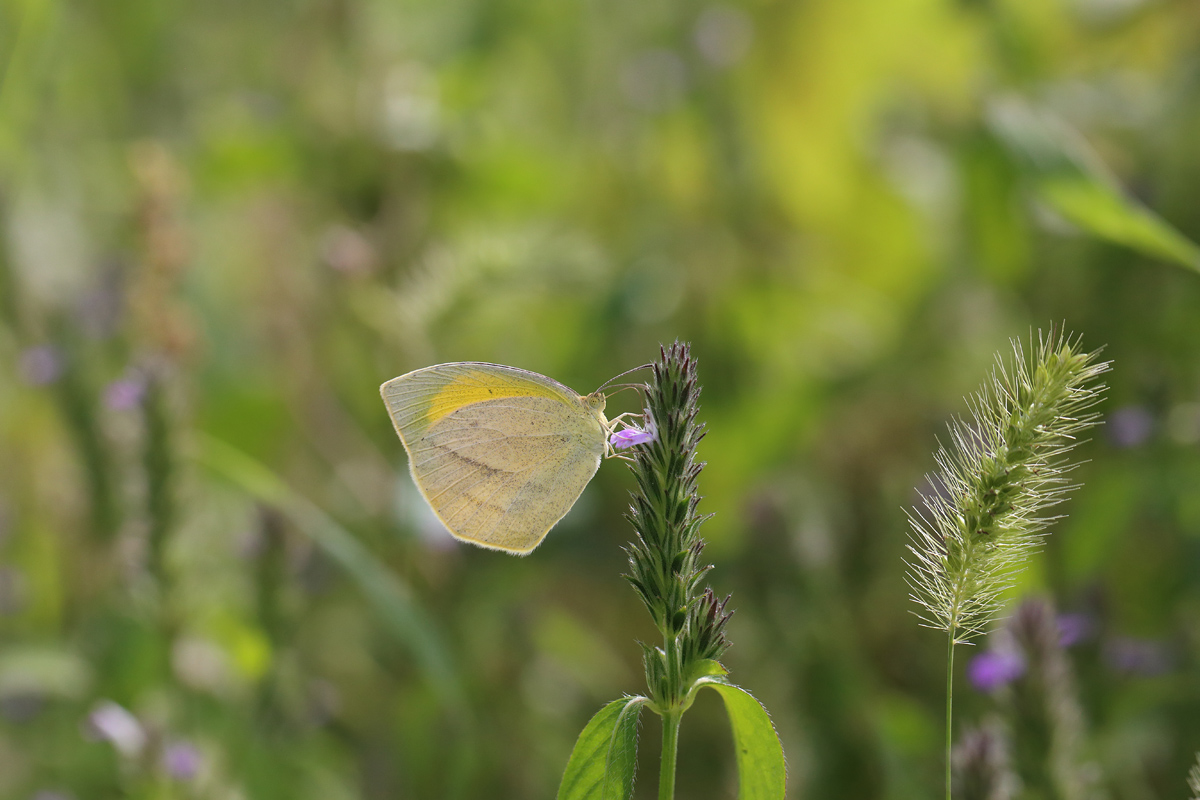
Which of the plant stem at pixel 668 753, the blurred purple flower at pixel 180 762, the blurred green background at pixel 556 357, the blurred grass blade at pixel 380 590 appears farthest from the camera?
the blurred green background at pixel 556 357

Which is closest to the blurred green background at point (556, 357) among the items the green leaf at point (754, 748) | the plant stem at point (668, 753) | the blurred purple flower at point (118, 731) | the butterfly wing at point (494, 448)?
the blurred purple flower at point (118, 731)

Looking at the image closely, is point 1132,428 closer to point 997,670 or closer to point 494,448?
point 997,670

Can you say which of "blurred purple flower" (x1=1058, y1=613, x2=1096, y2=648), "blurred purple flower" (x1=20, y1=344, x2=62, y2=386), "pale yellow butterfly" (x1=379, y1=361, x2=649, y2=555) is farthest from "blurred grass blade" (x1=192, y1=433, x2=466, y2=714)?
"blurred purple flower" (x1=1058, y1=613, x2=1096, y2=648)

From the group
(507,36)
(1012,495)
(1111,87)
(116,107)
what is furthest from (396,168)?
(1012,495)

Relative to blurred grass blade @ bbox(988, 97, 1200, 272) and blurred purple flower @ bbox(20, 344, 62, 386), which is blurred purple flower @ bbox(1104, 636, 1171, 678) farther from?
blurred purple flower @ bbox(20, 344, 62, 386)

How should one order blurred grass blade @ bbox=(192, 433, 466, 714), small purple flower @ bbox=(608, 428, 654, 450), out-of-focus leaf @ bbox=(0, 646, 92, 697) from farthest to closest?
out-of-focus leaf @ bbox=(0, 646, 92, 697) < blurred grass blade @ bbox=(192, 433, 466, 714) < small purple flower @ bbox=(608, 428, 654, 450)

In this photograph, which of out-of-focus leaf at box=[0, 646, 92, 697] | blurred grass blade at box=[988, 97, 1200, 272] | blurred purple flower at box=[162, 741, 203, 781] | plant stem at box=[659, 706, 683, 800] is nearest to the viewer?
plant stem at box=[659, 706, 683, 800]

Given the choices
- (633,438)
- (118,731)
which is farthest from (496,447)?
(118,731)

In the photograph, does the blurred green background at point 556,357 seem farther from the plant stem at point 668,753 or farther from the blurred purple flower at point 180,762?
the plant stem at point 668,753
